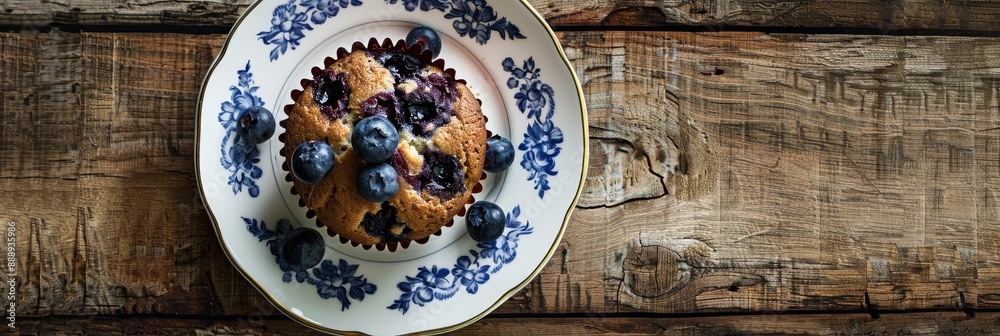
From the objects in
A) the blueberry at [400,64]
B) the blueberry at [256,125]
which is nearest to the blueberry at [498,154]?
the blueberry at [400,64]

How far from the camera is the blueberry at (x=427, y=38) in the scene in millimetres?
1938

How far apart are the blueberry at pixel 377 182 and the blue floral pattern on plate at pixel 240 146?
18.1 inches

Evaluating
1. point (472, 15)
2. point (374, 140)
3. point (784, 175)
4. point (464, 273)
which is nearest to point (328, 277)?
point (464, 273)

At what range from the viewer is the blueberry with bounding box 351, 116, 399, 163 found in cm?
160

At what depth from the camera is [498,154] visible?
193 centimetres

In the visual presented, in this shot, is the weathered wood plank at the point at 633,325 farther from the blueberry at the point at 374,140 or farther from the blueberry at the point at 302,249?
the blueberry at the point at 374,140

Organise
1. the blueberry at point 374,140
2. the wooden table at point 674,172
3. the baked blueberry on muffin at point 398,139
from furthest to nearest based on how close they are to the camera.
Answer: the wooden table at point 674,172 → the baked blueberry on muffin at point 398,139 → the blueberry at point 374,140

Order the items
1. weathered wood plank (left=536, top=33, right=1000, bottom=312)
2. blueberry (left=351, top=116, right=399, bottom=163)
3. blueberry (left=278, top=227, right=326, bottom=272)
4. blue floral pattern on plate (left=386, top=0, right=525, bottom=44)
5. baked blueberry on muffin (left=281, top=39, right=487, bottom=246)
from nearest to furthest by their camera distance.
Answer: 1. blueberry (left=351, top=116, right=399, bottom=163)
2. baked blueberry on muffin (left=281, top=39, right=487, bottom=246)
3. blueberry (left=278, top=227, right=326, bottom=272)
4. blue floral pattern on plate (left=386, top=0, right=525, bottom=44)
5. weathered wood plank (left=536, top=33, right=1000, bottom=312)

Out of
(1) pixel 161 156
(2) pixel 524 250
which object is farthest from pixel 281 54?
(2) pixel 524 250

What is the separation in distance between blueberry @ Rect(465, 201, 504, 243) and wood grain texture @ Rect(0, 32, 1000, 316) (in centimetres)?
36

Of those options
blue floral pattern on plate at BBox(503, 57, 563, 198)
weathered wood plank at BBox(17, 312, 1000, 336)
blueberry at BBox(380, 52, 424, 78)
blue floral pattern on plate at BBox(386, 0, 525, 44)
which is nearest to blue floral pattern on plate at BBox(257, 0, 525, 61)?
blue floral pattern on plate at BBox(386, 0, 525, 44)

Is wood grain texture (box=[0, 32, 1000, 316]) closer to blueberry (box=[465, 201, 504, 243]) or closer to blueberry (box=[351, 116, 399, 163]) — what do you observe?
blueberry (box=[465, 201, 504, 243])

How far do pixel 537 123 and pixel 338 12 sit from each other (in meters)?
0.65

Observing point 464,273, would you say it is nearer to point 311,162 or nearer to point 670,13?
point 311,162
